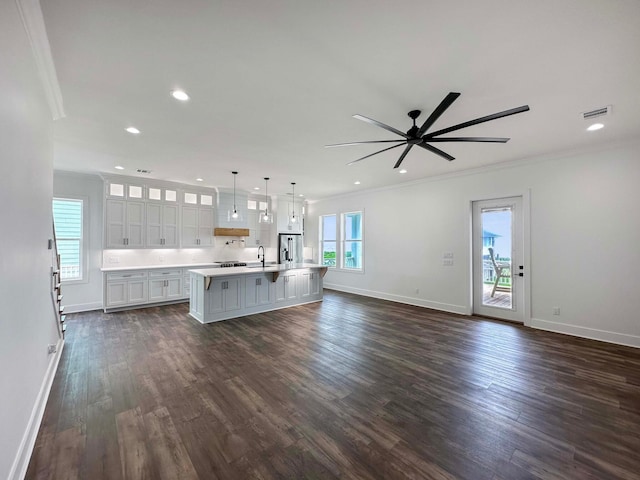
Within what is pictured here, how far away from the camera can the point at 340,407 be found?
2373 millimetres

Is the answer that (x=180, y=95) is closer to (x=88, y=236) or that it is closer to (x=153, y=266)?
(x=153, y=266)

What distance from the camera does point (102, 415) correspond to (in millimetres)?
2262

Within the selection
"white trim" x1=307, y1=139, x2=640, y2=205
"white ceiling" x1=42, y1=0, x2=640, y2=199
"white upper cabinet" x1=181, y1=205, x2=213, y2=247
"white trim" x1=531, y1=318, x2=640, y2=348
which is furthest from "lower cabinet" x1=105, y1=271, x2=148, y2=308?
"white trim" x1=531, y1=318, x2=640, y2=348

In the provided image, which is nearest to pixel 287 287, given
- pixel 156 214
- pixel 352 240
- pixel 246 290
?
pixel 246 290

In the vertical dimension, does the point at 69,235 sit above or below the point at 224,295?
above

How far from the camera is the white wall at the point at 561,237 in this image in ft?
12.5

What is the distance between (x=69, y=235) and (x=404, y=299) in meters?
7.50

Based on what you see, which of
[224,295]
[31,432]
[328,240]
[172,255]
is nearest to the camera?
[31,432]

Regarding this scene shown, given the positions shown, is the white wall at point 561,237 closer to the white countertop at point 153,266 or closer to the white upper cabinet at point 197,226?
the white countertop at point 153,266

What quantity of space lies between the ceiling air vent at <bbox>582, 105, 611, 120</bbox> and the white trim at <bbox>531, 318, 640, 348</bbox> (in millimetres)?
3134

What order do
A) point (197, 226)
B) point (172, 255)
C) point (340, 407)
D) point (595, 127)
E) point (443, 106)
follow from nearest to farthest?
point (443, 106) < point (340, 407) < point (595, 127) < point (172, 255) < point (197, 226)

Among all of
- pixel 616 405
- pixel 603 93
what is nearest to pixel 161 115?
pixel 603 93

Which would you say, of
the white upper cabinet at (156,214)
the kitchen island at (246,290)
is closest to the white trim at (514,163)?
the kitchen island at (246,290)

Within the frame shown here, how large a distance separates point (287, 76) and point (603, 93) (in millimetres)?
3057
